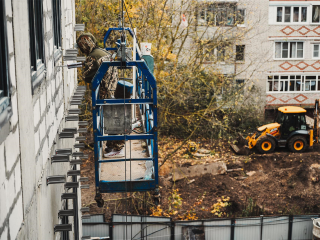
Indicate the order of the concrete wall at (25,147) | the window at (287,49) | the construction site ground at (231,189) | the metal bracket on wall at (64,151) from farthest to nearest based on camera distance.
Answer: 1. the window at (287,49)
2. the construction site ground at (231,189)
3. the metal bracket on wall at (64,151)
4. the concrete wall at (25,147)

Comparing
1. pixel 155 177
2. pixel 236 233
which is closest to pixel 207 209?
pixel 236 233

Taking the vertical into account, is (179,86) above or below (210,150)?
above

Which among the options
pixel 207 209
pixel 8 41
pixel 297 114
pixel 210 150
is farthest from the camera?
pixel 210 150

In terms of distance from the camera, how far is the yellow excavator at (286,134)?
2305 cm

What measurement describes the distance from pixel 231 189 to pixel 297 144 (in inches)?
224

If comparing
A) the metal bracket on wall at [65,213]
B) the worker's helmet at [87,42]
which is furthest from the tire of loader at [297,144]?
the metal bracket on wall at [65,213]

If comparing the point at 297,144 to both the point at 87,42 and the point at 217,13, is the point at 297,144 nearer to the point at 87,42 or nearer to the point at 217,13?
the point at 217,13

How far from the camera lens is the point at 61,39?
8.41 m

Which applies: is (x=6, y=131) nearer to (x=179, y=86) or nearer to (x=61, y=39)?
(x=61, y=39)

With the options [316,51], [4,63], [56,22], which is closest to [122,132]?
[56,22]

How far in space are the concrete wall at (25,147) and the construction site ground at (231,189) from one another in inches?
474

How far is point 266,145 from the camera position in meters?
24.0

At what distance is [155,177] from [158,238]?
8.80 metres

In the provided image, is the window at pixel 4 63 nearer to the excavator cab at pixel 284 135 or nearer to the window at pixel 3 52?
the window at pixel 3 52
